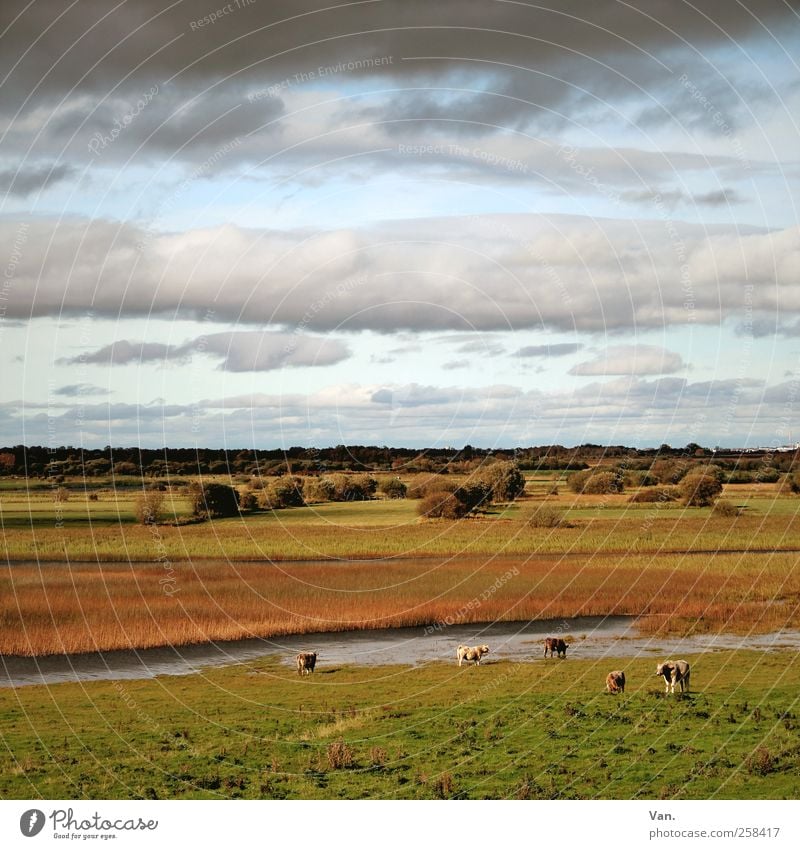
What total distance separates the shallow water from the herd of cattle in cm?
54

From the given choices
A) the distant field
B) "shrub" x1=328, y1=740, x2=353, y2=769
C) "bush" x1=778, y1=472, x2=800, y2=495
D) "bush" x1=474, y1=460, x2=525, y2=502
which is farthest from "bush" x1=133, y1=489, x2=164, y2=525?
"shrub" x1=328, y1=740, x2=353, y2=769

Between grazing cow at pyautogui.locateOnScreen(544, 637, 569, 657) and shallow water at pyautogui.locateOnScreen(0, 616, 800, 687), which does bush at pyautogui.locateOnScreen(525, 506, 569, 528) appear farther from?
grazing cow at pyautogui.locateOnScreen(544, 637, 569, 657)

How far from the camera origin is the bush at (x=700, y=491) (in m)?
90.5

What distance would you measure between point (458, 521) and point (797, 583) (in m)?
35.1

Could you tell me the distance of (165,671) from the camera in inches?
1460

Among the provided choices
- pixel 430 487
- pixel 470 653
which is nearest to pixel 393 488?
pixel 430 487

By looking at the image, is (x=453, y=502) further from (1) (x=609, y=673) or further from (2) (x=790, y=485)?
(1) (x=609, y=673)

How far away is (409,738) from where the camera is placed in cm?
2700

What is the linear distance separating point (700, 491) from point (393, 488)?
31.3 meters

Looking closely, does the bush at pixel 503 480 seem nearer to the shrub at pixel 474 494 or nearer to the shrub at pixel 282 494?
the shrub at pixel 474 494
